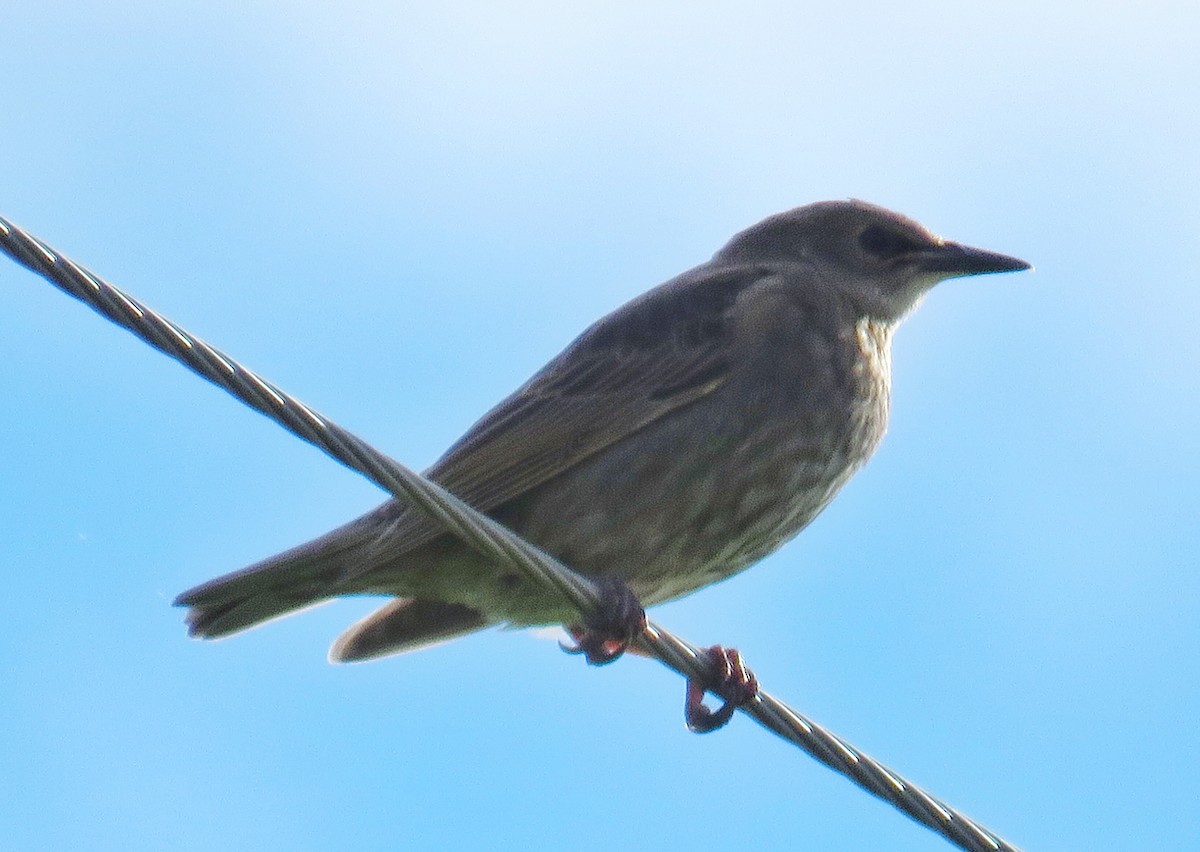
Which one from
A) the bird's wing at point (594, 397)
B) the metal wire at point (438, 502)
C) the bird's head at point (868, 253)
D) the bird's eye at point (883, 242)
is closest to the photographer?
the metal wire at point (438, 502)

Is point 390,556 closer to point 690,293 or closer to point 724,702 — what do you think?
point 724,702

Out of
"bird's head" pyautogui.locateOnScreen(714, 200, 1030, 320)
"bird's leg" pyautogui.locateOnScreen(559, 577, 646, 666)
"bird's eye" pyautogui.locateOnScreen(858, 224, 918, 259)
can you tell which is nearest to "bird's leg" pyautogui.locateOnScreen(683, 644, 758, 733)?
"bird's leg" pyautogui.locateOnScreen(559, 577, 646, 666)

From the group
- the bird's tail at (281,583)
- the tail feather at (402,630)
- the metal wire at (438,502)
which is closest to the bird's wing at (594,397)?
the bird's tail at (281,583)

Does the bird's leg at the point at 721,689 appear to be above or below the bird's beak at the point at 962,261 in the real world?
below

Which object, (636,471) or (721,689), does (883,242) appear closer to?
(636,471)

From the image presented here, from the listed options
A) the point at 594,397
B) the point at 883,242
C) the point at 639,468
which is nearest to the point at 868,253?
the point at 883,242

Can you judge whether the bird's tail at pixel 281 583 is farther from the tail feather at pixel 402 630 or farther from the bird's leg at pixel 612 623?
the bird's leg at pixel 612 623
